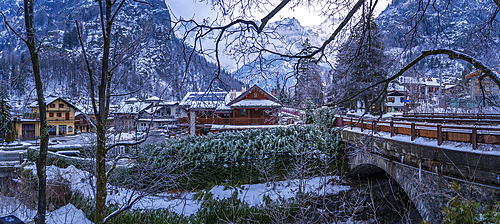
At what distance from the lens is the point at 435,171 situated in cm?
716

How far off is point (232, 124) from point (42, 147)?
20.5m

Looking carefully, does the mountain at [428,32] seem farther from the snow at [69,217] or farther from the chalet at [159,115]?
the snow at [69,217]

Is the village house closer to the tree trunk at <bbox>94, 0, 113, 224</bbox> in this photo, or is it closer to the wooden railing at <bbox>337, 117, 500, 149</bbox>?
the tree trunk at <bbox>94, 0, 113, 224</bbox>

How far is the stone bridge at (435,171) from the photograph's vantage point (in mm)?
5945

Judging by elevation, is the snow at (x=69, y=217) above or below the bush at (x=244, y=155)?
below

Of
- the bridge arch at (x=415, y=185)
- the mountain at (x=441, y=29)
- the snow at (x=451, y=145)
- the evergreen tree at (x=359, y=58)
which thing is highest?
the mountain at (x=441, y=29)

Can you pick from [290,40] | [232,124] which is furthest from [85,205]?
[232,124]

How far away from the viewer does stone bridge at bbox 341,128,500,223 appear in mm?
5945

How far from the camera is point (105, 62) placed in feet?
13.7

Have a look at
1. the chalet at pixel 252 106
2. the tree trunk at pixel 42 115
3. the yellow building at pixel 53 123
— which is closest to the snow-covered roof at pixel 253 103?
the chalet at pixel 252 106

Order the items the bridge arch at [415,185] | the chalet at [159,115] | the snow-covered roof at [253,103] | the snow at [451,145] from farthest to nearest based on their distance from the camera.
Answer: the snow-covered roof at [253,103] → the bridge arch at [415,185] → the snow at [451,145] → the chalet at [159,115]

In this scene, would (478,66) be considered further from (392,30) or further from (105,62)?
(105,62)

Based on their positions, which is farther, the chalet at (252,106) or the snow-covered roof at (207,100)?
the chalet at (252,106)

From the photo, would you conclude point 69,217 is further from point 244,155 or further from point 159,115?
point 159,115
